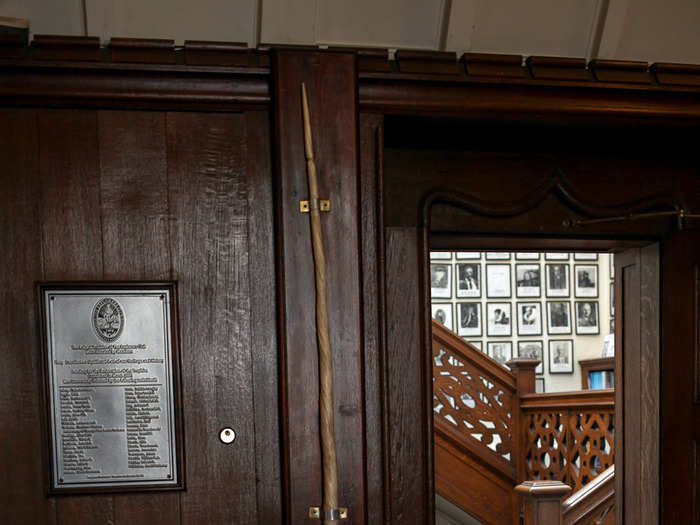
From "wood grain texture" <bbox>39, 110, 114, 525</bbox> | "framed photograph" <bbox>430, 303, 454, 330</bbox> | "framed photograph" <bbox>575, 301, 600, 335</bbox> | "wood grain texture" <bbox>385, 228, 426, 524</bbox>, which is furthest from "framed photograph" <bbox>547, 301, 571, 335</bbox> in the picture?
"wood grain texture" <bbox>39, 110, 114, 525</bbox>

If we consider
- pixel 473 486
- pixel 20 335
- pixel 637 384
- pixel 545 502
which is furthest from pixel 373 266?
pixel 473 486

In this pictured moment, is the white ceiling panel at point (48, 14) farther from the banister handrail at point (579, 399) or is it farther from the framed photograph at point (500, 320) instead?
the framed photograph at point (500, 320)

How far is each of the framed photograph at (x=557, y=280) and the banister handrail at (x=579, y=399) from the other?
317cm

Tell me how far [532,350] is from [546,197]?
6.13m

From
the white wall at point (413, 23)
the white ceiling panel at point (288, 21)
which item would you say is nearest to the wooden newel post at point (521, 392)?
the white wall at point (413, 23)

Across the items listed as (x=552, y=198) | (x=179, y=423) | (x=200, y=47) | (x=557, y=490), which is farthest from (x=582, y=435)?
(x=200, y=47)

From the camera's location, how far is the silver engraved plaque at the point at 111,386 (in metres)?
2.39

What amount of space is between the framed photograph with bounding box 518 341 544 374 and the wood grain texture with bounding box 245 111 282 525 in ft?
22.3

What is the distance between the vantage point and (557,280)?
9.08 meters

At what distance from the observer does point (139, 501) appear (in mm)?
2428

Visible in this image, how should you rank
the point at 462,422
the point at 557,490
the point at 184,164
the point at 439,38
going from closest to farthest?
the point at 184,164
the point at 439,38
the point at 557,490
the point at 462,422

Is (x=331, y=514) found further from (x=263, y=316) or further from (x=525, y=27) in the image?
(x=525, y=27)

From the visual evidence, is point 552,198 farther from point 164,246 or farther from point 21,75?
point 21,75

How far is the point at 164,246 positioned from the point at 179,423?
0.58 metres
